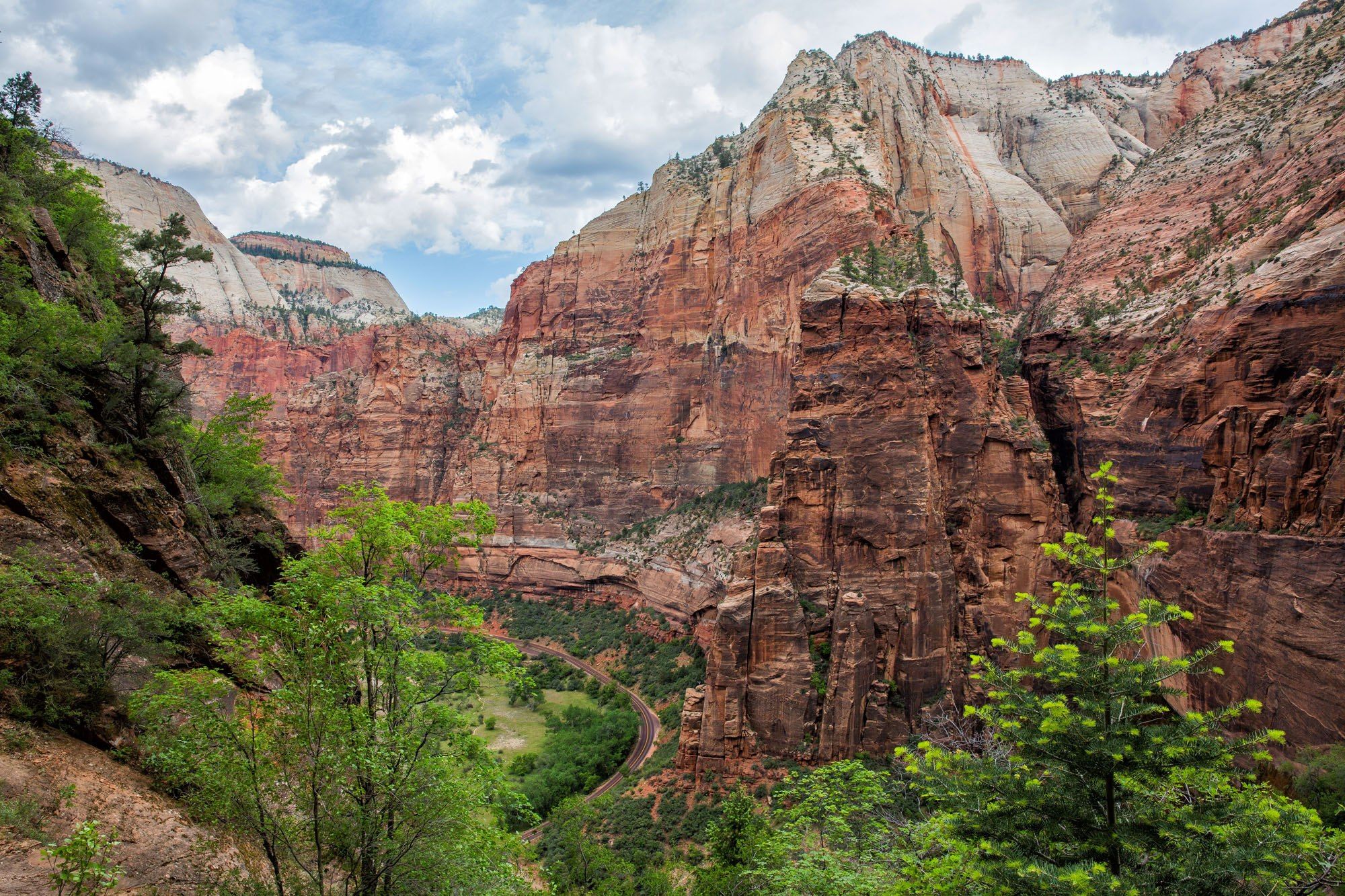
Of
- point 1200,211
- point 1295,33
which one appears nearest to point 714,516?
point 1200,211

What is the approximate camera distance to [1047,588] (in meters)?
31.1

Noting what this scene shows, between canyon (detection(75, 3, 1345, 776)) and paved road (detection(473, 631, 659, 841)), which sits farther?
paved road (detection(473, 631, 659, 841))

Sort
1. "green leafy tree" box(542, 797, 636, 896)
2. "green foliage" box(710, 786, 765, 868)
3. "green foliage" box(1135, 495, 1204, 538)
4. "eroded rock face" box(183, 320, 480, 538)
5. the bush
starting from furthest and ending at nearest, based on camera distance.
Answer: "eroded rock face" box(183, 320, 480, 538) → the bush → "green foliage" box(1135, 495, 1204, 538) → "green leafy tree" box(542, 797, 636, 896) → "green foliage" box(710, 786, 765, 868)

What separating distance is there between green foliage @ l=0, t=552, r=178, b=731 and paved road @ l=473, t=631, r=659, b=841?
45.3 feet

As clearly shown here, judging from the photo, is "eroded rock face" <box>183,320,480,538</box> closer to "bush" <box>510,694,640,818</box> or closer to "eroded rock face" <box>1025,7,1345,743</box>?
"bush" <box>510,694,640,818</box>

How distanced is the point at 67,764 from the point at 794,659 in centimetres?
2502

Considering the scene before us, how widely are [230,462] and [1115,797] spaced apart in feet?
79.8

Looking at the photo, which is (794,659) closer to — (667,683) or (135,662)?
(667,683)

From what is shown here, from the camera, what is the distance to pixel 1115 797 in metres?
8.56

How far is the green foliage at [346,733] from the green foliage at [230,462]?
11.5 metres

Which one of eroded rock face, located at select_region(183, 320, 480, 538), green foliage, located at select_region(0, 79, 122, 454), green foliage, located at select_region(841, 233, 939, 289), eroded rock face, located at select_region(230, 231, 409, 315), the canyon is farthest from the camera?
eroded rock face, located at select_region(230, 231, 409, 315)

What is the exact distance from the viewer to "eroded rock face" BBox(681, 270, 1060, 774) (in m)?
29.2

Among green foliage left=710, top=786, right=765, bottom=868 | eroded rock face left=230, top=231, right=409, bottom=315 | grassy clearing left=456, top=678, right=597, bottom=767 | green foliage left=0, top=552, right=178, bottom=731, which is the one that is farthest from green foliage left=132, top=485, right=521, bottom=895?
eroded rock face left=230, top=231, right=409, bottom=315

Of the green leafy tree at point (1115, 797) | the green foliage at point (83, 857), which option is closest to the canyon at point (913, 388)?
the green leafy tree at point (1115, 797)
